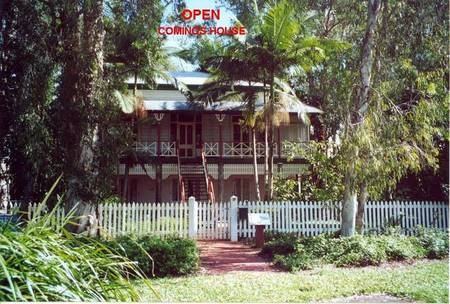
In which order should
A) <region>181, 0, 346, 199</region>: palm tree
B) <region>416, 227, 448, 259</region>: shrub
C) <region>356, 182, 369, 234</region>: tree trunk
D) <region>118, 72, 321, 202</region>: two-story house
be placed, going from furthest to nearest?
1. <region>118, 72, 321, 202</region>: two-story house
2. <region>181, 0, 346, 199</region>: palm tree
3. <region>356, 182, 369, 234</region>: tree trunk
4. <region>416, 227, 448, 259</region>: shrub

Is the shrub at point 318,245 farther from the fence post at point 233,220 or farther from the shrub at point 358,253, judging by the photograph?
the fence post at point 233,220

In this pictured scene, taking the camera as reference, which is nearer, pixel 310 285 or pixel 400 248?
pixel 310 285

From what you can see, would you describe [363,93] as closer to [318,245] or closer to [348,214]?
[348,214]

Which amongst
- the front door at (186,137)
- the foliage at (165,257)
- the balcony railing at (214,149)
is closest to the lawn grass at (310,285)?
the foliage at (165,257)

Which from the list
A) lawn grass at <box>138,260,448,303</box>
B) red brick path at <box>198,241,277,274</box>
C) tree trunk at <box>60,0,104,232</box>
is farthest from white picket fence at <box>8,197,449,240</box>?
lawn grass at <box>138,260,448,303</box>

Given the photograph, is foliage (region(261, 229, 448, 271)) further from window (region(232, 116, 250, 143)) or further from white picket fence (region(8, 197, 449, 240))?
window (region(232, 116, 250, 143))

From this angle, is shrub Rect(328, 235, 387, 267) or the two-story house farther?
the two-story house

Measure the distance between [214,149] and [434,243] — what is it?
1354 cm

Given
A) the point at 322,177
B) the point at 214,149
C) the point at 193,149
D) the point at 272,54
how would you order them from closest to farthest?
the point at 322,177 < the point at 272,54 < the point at 214,149 < the point at 193,149

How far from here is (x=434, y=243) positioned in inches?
364

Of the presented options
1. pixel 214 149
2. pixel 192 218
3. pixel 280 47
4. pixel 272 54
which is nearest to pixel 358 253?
pixel 192 218

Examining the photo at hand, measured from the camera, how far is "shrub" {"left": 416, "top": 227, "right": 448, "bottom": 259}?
29.7 ft

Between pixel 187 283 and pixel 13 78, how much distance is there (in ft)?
20.9

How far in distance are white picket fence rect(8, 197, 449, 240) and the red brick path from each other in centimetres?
75
